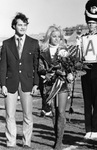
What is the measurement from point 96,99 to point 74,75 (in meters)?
0.78

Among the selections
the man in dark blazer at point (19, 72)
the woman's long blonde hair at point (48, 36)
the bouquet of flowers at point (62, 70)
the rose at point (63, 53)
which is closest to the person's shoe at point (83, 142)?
the man in dark blazer at point (19, 72)

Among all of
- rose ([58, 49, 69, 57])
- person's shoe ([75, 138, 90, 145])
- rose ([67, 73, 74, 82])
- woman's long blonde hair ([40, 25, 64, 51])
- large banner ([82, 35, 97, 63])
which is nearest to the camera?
rose ([67, 73, 74, 82])

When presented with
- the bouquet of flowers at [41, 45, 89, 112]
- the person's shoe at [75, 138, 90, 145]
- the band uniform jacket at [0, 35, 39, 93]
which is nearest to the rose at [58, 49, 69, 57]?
the bouquet of flowers at [41, 45, 89, 112]

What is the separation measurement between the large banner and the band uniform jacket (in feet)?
2.87

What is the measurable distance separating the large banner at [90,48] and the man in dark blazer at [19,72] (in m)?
0.86

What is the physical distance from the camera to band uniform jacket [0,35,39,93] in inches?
290

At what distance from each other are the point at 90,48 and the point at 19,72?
4.31ft

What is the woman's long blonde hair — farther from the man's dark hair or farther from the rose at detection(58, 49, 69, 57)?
the man's dark hair

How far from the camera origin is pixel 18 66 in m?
7.36

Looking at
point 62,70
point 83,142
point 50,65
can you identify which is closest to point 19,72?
point 50,65

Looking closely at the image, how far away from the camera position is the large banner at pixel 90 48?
24.7ft

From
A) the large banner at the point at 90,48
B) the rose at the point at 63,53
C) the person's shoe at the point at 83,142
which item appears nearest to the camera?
the rose at the point at 63,53

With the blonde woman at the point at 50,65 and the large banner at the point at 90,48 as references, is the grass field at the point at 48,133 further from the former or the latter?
the large banner at the point at 90,48

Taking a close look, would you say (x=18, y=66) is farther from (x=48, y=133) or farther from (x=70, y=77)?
(x=48, y=133)
